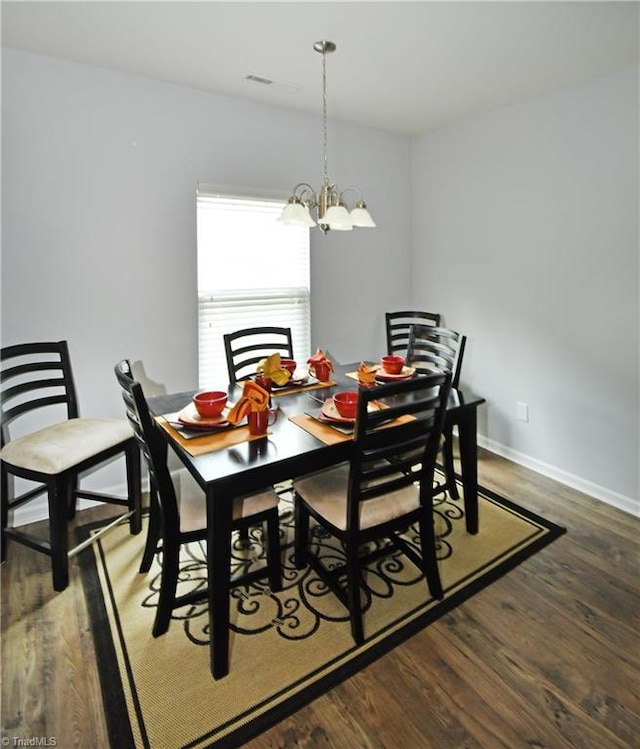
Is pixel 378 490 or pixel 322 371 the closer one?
pixel 378 490

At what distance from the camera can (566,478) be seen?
10.3ft

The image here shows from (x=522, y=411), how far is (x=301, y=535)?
2053mm

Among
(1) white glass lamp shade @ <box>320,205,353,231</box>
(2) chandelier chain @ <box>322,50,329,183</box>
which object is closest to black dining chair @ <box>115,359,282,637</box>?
(1) white glass lamp shade @ <box>320,205,353,231</box>

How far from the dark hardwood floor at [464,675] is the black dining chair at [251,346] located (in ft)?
4.51

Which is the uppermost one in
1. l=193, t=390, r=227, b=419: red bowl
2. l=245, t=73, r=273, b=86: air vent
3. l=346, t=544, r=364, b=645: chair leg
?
l=245, t=73, r=273, b=86: air vent

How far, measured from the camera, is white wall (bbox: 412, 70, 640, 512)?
274cm

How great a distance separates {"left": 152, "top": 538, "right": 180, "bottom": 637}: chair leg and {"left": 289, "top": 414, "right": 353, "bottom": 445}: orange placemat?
68 centimetres

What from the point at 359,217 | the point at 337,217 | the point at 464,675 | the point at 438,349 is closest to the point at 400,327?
the point at 438,349

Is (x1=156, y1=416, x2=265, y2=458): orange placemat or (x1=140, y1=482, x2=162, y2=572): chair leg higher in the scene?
(x1=156, y1=416, x2=265, y2=458): orange placemat

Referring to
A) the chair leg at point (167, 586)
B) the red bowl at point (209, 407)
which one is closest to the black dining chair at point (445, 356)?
the red bowl at point (209, 407)

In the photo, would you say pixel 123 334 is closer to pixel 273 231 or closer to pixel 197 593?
pixel 273 231

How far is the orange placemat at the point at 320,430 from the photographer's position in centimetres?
182

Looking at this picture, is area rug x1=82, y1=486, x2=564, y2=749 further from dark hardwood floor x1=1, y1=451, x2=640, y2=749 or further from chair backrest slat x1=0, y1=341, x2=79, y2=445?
chair backrest slat x1=0, y1=341, x2=79, y2=445

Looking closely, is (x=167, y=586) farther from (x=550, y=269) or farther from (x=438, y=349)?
(x=550, y=269)
